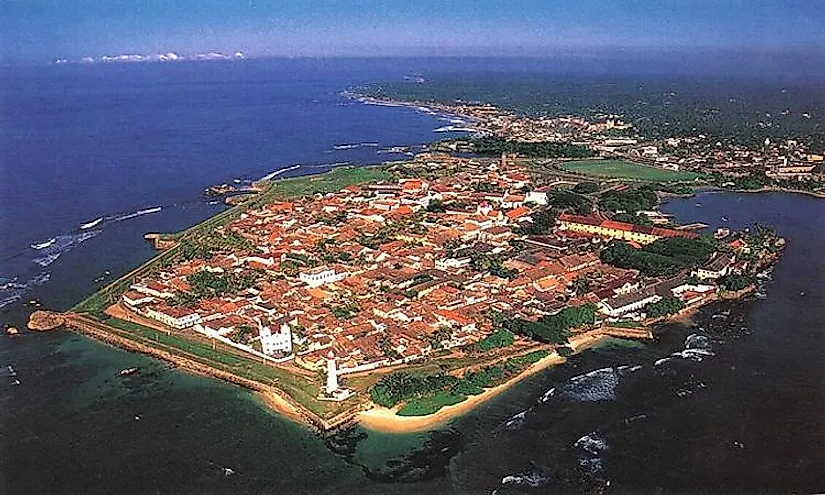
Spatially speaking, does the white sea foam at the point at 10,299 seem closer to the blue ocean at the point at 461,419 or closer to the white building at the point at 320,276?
the blue ocean at the point at 461,419

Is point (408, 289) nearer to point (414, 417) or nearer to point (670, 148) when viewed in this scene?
point (414, 417)

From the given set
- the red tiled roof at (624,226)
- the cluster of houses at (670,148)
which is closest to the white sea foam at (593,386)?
the red tiled roof at (624,226)

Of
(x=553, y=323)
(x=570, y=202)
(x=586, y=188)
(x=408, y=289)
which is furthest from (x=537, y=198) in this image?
(x=553, y=323)

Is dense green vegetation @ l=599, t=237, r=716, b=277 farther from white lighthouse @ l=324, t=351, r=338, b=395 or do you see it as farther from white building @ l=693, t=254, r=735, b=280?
white lighthouse @ l=324, t=351, r=338, b=395

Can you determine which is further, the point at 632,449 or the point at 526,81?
the point at 526,81

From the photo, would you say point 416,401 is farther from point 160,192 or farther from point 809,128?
Answer: point 809,128

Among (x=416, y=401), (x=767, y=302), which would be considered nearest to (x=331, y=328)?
(x=416, y=401)
